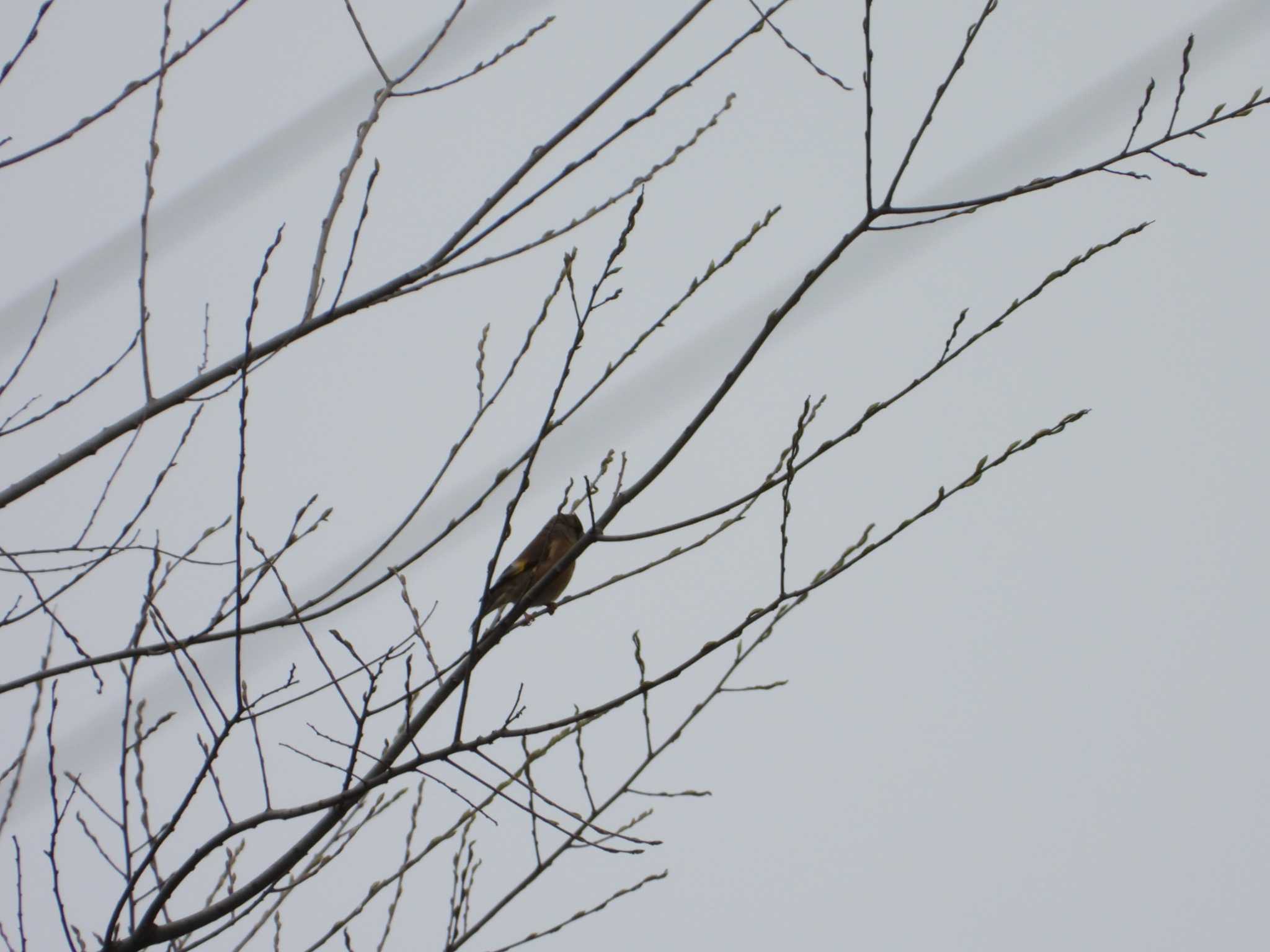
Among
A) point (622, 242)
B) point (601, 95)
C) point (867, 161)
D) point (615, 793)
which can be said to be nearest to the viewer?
point (622, 242)

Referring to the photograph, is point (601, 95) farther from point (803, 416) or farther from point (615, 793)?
point (615, 793)

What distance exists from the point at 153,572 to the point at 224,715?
24cm

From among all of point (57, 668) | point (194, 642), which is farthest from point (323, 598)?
point (57, 668)

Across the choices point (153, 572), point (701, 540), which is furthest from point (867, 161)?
point (153, 572)

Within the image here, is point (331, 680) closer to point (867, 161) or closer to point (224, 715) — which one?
point (224, 715)

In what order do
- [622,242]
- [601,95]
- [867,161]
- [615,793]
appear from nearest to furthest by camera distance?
1. [622,242]
2. [867,161]
3. [601,95]
4. [615,793]

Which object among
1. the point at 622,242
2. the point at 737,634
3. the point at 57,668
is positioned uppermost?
the point at 57,668

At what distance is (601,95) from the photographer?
1.87 meters

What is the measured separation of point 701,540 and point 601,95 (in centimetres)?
69

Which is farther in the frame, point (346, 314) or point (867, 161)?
point (346, 314)

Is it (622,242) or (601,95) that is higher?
(601,95)

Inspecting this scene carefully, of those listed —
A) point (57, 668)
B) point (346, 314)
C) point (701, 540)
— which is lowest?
point (701, 540)

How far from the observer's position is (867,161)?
5.70ft

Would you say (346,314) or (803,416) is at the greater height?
(346,314)
